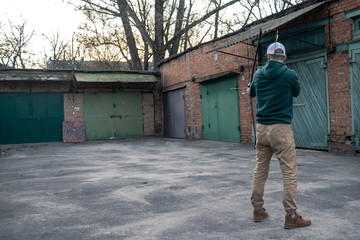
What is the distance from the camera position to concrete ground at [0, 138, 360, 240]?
3.19m

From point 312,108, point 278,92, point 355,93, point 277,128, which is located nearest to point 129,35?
point 312,108

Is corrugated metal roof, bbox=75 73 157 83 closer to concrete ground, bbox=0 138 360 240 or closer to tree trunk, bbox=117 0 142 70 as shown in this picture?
tree trunk, bbox=117 0 142 70

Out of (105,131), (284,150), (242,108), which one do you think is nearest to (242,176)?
(284,150)

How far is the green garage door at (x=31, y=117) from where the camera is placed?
1516cm

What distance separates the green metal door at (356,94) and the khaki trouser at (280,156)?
17.2 feet

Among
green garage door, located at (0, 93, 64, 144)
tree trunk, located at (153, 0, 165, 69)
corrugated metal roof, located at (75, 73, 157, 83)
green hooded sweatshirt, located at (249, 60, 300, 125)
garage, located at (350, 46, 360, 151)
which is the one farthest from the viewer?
tree trunk, located at (153, 0, 165, 69)

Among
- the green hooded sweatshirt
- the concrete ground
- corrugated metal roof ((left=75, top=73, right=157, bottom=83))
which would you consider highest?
corrugated metal roof ((left=75, top=73, right=157, bottom=83))

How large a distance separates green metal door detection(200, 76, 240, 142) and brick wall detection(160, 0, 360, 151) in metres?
0.33

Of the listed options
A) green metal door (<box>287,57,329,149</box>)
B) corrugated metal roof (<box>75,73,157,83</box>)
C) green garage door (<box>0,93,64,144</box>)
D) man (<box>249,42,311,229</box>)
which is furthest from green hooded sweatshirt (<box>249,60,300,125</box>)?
green garage door (<box>0,93,64,144</box>)

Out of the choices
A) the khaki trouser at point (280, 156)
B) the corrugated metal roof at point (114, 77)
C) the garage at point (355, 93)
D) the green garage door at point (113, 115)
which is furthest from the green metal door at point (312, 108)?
the green garage door at point (113, 115)

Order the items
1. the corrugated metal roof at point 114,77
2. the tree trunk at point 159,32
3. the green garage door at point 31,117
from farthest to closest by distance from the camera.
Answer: the tree trunk at point 159,32 → the corrugated metal roof at point 114,77 → the green garage door at point 31,117

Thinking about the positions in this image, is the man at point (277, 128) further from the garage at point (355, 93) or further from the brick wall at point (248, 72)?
the brick wall at point (248, 72)

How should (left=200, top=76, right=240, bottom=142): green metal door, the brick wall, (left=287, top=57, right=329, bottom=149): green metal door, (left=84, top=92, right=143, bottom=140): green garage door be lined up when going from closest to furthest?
the brick wall
(left=287, top=57, right=329, bottom=149): green metal door
(left=200, top=76, right=240, bottom=142): green metal door
(left=84, top=92, right=143, bottom=140): green garage door

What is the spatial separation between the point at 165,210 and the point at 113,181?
6.83 ft
